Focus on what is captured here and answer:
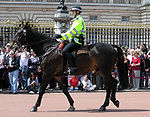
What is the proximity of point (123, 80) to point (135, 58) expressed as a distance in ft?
20.8

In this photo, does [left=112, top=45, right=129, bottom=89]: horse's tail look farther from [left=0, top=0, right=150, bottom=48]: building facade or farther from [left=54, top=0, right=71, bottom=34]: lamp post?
[left=0, top=0, right=150, bottom=48]: building facade

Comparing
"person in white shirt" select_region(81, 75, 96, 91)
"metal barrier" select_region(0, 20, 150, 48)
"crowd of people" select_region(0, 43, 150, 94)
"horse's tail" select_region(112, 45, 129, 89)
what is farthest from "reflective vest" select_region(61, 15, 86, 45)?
"metal barrier" select_region(0, 20, 150, 48)

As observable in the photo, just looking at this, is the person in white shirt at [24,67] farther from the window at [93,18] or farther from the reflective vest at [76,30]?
the window at [93,18]

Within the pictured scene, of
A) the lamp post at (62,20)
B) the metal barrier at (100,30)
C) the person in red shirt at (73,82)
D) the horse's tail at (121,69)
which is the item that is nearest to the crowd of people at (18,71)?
the person in red shirt at (73,82)

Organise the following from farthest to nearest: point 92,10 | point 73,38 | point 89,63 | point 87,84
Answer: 1. point 92,10
2. point 87,84
3. point 89,63
4. point 73,38

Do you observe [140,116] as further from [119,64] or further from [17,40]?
[17,40]

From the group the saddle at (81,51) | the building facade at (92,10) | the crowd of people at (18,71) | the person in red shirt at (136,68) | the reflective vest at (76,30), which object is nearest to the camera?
the reflective vest at (76,30)

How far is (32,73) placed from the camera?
16.3m

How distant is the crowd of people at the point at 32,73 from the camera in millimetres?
15946

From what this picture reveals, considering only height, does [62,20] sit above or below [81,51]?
above

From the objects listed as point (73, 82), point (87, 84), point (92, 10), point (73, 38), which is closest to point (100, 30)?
point (87, 84)

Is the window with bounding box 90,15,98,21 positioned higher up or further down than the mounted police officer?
higher up

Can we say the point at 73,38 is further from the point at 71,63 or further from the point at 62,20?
the point at 62,20

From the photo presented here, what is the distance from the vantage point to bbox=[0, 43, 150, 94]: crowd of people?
628 inches
